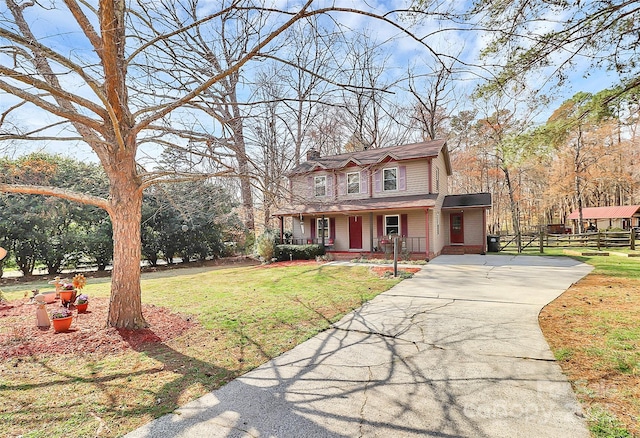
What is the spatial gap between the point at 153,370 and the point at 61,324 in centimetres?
259

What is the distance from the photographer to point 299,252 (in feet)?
53.4

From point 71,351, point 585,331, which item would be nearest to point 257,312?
point 71,351

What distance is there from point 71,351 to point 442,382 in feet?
16.1

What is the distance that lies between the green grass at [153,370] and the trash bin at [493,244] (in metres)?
13.8

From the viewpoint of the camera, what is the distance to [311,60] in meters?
4.23

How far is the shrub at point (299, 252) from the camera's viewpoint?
16172mm

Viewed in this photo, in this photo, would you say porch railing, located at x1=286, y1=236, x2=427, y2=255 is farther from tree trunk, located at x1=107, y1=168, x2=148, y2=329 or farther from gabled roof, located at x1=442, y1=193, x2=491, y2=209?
tree trunk, located at x1=107, y1=168, x2=148, y2=329

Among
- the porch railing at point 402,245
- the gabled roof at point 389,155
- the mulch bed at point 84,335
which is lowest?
the mulch bed at point 84,335

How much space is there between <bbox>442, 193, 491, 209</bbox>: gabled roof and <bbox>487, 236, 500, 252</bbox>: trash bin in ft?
8.83

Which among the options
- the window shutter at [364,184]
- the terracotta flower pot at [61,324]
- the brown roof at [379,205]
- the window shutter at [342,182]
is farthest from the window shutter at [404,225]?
the terracotta flower pot at [61,324]

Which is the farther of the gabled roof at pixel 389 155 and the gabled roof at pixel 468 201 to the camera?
the gabled roof at pixel 468 201

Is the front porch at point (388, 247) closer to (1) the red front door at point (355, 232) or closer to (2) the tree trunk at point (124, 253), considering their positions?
(1) the red front door at point (355, 232)

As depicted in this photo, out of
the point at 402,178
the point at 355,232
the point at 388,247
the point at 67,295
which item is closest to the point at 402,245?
the point at 388,247

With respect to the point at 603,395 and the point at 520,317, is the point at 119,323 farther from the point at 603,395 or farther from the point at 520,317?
the point at 520,317
